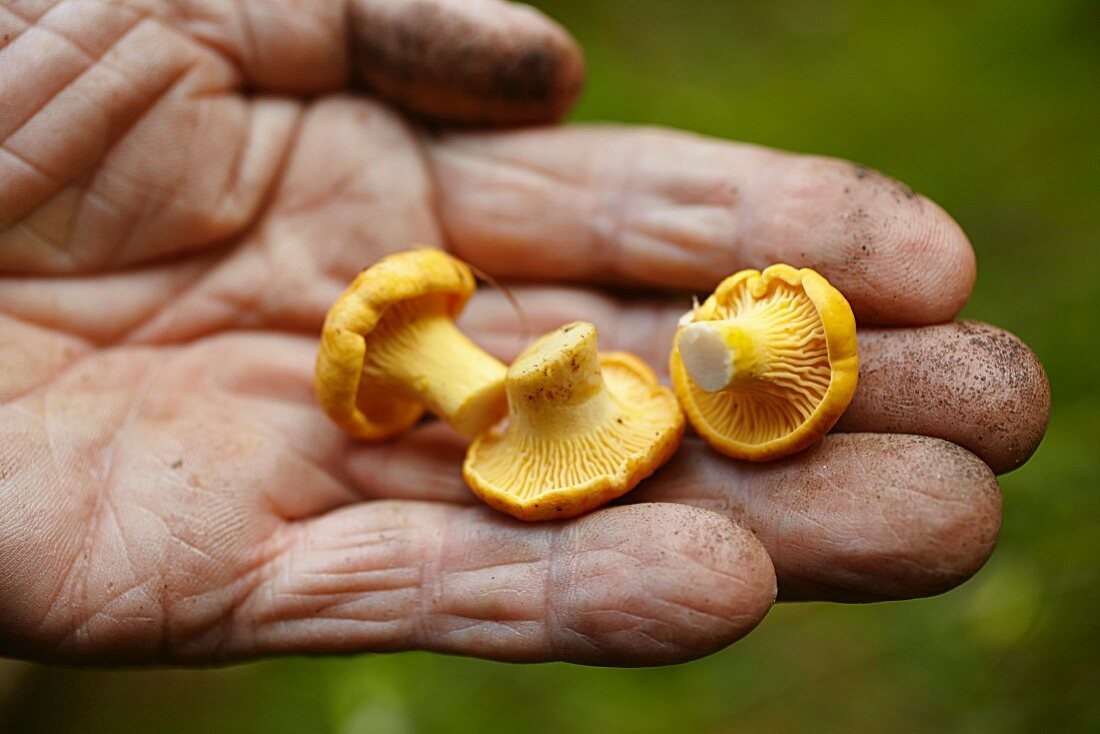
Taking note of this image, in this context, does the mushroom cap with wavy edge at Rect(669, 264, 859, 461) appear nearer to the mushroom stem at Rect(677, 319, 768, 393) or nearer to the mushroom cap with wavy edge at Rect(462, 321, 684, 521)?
the mushroom stem at Rect(677, 319, 768, 393)

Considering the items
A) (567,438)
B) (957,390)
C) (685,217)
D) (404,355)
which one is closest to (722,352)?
(567,438)

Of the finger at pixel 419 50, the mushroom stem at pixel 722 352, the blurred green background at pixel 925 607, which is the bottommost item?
the blurred green background at pixel 925 607

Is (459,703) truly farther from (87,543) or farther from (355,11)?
(355,11)

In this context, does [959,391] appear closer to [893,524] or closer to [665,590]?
[893,524]

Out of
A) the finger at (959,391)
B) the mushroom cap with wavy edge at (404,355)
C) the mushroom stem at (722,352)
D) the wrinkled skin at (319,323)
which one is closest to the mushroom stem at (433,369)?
the mushroom cap with wavy edge at (404,355)

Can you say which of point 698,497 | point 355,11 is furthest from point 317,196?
point 698,497

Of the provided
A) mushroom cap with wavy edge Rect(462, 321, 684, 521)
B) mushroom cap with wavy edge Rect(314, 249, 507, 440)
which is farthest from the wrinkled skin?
mushroom cap with wavy edge Rect(314, 249, 507, 440)

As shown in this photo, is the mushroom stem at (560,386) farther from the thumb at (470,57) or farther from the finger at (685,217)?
the thumb at (470,57)
